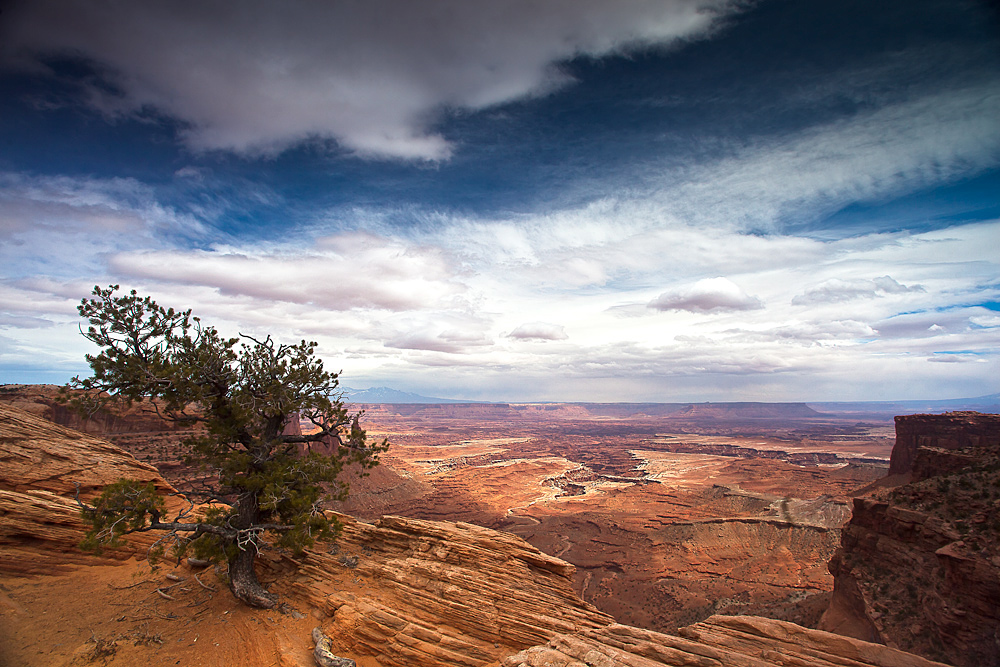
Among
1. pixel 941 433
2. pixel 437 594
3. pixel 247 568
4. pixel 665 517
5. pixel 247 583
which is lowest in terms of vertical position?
pixel 665 517

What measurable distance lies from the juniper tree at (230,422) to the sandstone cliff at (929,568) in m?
25.5

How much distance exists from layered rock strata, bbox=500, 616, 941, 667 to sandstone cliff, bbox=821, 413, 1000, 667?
8.13m

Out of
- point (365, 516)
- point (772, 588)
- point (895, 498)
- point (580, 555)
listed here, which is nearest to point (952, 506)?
point (895, 498)

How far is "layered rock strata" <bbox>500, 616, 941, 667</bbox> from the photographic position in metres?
11.4

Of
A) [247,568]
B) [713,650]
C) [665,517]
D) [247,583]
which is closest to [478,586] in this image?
[713,650]

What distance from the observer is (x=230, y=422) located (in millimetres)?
14797

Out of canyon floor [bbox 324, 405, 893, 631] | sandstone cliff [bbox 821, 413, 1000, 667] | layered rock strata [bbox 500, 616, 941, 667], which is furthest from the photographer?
canyon floor [bbox 324, 405, 893, 631]

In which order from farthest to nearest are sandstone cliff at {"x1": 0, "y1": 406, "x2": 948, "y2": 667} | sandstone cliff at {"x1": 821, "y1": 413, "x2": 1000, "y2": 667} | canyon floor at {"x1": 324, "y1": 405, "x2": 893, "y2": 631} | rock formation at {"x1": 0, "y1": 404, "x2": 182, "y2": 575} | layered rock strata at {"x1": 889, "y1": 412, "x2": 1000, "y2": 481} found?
1. layered rock strata at {"x1": 889, "y1": 412, "x2": 1000, "y2": 481}
2. canyon floor at {"x1": 324, "y1": 405, "x2": 893, "y2": 631}
3. sandstone cliff at {"x1": 821, "y1": 413, "x2": 1000, "y2": 667}
4. rock formation at {"x1": 0, "y1": 404, "x2": 182, "y2": 575}
5. sandstone cliff at {"x1": 0, "y1": 406, "x2": 948, "y2": 667}

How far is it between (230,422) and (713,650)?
17.0 meters

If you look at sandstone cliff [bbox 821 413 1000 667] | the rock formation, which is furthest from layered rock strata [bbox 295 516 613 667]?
sandstone cliff [bbox 821 413 1000 667]

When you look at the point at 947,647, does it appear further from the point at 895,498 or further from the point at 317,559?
the point at 317,559

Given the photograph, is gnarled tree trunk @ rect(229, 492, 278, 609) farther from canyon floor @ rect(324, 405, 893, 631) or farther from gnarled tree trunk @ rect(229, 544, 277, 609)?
canyon floor @ rect(324, 405, 893, 631)

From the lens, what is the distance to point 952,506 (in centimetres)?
2128

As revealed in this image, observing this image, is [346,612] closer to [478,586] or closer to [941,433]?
[478,586]
